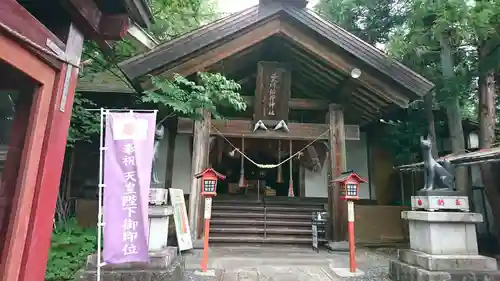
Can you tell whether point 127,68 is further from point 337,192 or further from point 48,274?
point 337,192

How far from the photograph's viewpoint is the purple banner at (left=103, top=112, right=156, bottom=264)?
4.10 metres

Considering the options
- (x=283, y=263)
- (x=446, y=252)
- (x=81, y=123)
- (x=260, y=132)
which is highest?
(x=260, y=132)

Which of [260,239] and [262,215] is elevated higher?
[262,215]

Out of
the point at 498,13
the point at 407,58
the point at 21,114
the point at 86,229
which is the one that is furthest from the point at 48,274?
the point at 498,13

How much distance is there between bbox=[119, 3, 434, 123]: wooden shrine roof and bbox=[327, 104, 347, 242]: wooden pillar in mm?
690

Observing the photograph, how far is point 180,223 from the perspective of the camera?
695 centimetres

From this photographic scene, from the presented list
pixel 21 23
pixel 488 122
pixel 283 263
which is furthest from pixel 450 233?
pixel 21 23

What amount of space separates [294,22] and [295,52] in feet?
2.95

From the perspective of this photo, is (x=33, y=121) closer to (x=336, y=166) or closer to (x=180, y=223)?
(x=180, y=223)

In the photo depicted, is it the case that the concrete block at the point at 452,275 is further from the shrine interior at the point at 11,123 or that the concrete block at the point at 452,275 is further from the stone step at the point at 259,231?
the shrine interior at the point at 11,123

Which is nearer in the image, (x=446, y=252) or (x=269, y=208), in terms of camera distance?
(x=446, y=252)

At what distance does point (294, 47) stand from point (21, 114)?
22.5 feet

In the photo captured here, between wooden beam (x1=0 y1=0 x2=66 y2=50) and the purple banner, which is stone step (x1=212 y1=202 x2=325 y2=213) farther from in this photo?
wooden beam (x1=0 y1=0 x2=66 y2=50)

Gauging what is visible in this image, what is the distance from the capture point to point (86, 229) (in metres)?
7.62
